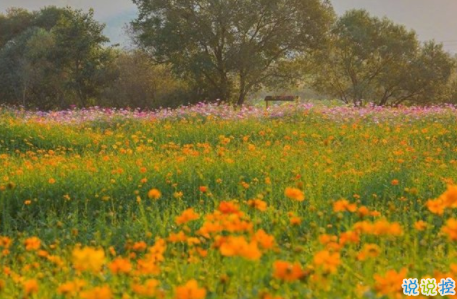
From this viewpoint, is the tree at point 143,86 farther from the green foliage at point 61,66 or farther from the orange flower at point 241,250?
the orange flower at point 241,250

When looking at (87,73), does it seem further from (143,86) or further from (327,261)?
(327,261)

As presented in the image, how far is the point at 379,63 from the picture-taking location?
2741 centimetres

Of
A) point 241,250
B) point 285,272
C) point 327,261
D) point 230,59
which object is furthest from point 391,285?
point 230,59

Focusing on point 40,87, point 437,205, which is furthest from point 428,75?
point 437,205

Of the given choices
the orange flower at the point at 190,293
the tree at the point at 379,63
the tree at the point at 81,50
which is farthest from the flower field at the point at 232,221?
the tree at the point at 379,63

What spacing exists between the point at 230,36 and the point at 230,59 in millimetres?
977

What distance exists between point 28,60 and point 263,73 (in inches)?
427

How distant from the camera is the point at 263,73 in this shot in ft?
83.8

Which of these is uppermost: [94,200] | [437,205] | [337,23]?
[337,23]

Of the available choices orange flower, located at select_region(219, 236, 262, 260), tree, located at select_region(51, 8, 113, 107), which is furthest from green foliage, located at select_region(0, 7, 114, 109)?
orange flower, located at select_region(219, 236, 262, 260)

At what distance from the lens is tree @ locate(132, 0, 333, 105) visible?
24.0 metres

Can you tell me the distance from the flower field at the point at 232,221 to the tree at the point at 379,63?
56.3ft

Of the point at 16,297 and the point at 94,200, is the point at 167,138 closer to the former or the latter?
the point at 94,200

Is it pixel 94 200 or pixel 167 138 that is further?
pixel 167 138
